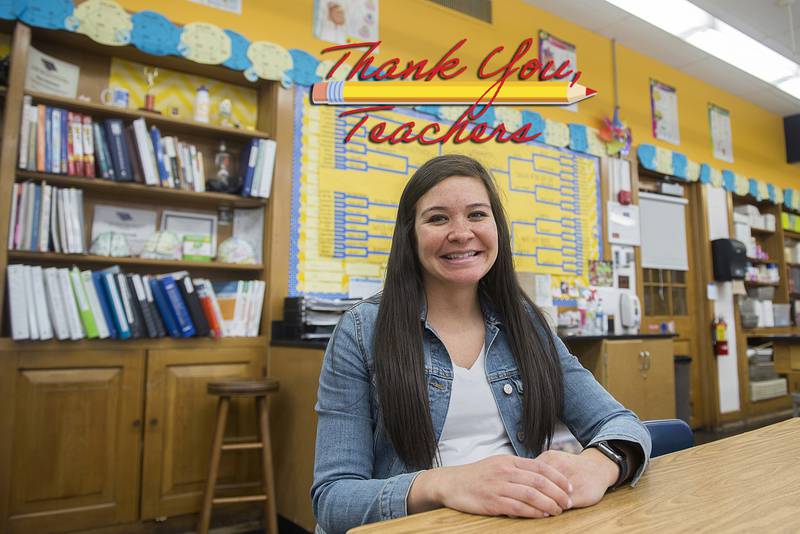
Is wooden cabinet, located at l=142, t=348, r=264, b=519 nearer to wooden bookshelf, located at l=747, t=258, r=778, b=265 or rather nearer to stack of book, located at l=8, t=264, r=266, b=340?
stack of book, located at l=8, t=264, r=266, b=340

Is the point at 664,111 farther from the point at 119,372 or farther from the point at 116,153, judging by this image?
the point at 119,372

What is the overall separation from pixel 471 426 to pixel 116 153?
2.48 metres

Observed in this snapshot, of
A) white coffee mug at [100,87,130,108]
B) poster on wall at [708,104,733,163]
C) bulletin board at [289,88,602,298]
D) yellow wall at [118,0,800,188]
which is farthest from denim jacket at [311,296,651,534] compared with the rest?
poster on wall at [708,104,733,163]

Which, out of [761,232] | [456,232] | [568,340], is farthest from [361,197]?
[761,232]

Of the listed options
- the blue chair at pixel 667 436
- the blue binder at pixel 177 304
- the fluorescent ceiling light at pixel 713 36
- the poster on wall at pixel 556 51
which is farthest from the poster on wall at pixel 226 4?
the blue chair at pixel 667 436

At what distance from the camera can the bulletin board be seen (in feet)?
11.0

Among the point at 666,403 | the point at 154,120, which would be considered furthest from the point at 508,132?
the point at 154,120

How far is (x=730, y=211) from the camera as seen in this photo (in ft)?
19.6

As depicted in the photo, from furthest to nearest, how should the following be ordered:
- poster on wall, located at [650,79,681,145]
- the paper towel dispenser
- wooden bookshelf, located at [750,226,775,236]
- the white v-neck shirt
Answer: wooden bookshelf, located at [750,226,775,236] → the paper towel dispenser → poster on wall, located at [650,79,681,145] → the white v-neck shirt

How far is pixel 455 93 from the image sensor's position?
3.70 meters

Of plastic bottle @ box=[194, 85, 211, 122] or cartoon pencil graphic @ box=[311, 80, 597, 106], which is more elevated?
cartoon pencil graphic @ box=[311, 80, 597, 106]

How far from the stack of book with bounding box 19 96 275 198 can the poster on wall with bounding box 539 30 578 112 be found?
2.73m

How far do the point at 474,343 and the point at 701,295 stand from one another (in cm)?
525

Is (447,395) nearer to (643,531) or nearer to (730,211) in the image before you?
(643,531)
